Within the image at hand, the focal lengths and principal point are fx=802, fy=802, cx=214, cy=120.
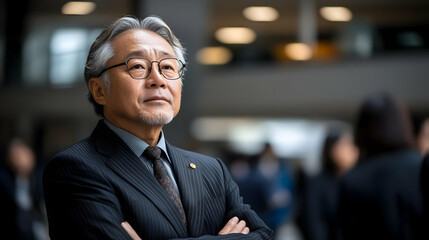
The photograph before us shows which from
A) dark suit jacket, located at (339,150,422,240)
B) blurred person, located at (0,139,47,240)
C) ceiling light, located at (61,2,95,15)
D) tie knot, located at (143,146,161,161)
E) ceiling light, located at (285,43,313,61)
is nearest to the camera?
tie knot, located at (143,146,161,161)

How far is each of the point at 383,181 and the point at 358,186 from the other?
155mm

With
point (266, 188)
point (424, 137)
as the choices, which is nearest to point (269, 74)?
point (266, 188)

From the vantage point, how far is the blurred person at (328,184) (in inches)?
293

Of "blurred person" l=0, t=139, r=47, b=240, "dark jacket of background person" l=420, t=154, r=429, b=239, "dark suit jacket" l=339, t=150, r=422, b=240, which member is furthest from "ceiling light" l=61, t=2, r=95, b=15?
"dark jacket of background person" l=420, t=154, r=429, b=239

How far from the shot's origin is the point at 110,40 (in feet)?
8.84

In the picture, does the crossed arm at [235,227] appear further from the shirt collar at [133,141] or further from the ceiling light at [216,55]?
the ceiling light at [216,55]

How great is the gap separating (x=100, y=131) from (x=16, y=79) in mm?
8201

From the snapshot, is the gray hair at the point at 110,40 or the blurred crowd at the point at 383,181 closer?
the gray hair at the point at 110,40

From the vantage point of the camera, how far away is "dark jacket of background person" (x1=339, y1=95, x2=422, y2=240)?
4.39 m

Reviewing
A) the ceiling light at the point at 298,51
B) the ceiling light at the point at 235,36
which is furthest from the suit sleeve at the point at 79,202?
the ceiling light at the point at 298,51

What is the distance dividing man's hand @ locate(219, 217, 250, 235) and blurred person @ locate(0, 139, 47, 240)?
548cm

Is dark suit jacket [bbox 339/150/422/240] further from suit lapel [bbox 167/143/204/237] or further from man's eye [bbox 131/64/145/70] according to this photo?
man's eye [bbox 131/64/145/70]

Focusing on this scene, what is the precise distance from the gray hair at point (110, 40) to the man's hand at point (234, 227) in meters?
0.58

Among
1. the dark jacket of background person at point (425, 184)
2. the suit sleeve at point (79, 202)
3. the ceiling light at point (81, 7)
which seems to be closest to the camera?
the suit sleeve at point (79, 202)
